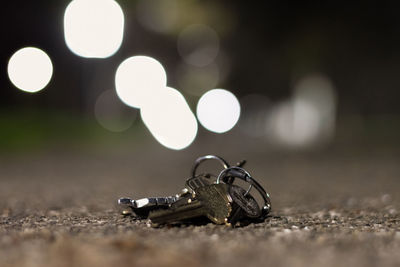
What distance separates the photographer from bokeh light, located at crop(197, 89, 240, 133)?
5002 cm

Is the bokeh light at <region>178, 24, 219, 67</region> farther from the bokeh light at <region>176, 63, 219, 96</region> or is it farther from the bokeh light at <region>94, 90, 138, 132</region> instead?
the bokeh light at <region>94, 90, 138, 132</region>

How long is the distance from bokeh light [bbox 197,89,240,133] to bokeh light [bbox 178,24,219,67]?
8.30 m

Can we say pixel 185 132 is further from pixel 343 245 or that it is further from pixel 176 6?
pixel 343 245

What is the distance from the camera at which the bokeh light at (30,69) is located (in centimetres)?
2017

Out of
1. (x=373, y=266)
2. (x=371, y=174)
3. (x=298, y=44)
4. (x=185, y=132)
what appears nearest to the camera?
(x=373, y=266)

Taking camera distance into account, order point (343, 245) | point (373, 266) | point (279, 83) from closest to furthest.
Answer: point (373, 266), point (343, 245), point (279, 83)

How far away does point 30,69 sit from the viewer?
2100 centimetres

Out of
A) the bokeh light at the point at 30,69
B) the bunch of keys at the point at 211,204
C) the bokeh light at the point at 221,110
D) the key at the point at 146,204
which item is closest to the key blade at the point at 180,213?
the bunch of keys at the point at 211,204

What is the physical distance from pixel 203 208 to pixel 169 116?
114ft

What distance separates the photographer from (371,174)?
11.4 m

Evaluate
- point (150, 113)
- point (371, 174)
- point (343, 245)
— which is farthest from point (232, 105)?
point (343, 245)

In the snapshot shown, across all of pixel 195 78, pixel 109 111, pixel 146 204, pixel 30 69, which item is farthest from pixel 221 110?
pixel 146 204

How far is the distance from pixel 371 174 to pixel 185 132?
24.0 meters

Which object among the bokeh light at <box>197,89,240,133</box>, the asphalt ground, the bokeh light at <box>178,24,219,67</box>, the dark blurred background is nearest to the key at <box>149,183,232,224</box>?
the asphalt ground
